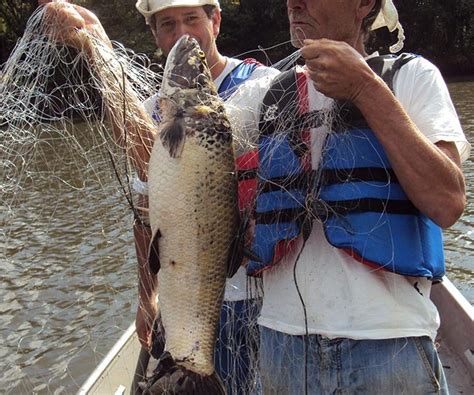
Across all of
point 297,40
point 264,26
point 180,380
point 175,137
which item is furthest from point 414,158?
point 264,26

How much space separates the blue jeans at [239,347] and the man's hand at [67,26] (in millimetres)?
1401

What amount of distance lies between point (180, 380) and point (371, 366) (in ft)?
2.32

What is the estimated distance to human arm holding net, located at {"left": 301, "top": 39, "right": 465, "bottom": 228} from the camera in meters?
1.99

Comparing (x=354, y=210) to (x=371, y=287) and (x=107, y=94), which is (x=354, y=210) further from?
(x=107, y=94)

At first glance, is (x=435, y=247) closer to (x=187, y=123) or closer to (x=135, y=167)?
(x=187, y=123)

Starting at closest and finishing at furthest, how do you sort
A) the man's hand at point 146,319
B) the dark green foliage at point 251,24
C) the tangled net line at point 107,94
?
the tangled net line at point 107,94, the man's hand at point 146,319, the dark green foliage at point 251,24

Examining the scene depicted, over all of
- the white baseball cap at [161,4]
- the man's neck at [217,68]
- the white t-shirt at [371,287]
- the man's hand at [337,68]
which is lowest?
the white t-shirt at [371,287]

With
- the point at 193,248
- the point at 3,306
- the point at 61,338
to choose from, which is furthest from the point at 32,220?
the point at 193,248

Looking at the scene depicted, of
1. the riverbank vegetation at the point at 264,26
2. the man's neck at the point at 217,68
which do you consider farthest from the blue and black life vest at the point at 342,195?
the riverbank vegetation at the point at 264,26

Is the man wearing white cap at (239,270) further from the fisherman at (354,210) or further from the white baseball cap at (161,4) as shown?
the fisherman at (354,210)

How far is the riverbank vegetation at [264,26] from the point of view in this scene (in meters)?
18.6

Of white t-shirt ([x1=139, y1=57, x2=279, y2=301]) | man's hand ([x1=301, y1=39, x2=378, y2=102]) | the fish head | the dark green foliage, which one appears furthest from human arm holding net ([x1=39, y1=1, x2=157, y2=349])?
the dark green foliage

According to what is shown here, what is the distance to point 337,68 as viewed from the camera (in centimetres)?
199

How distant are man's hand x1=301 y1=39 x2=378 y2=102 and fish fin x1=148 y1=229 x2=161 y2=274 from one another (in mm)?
790
